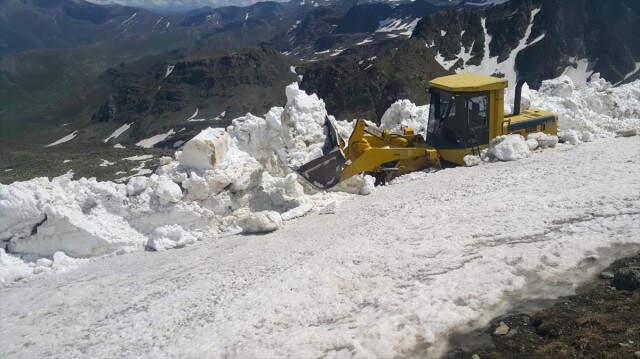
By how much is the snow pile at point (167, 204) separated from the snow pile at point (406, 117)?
4101 mm

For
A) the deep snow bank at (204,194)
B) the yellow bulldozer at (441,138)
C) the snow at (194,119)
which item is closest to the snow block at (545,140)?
the deep snow bank at (204,194)

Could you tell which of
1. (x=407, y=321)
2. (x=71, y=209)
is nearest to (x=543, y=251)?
(x=407, y=321)

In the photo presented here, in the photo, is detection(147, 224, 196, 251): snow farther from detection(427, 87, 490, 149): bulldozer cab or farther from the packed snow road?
detection(427, 87, 490, 149): bulldozer cab

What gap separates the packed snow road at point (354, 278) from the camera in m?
7.15

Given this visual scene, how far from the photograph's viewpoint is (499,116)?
13320 mm

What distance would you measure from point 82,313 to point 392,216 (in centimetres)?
550

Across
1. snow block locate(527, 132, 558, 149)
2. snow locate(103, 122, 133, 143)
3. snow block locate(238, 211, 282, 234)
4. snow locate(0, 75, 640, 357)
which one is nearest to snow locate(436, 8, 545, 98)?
snow locate(103, 122, 133, 143)

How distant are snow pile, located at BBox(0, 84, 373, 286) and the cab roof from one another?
2.85 m

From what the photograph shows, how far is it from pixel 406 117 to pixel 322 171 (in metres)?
5.46

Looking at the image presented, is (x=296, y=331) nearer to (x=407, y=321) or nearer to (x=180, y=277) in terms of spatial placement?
(x=407, y=321)

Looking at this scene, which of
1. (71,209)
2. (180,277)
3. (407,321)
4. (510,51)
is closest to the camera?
(407,321)

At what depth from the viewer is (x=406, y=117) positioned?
1762 cm

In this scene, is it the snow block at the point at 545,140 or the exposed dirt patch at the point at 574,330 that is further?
the snow block at the point at 545,140

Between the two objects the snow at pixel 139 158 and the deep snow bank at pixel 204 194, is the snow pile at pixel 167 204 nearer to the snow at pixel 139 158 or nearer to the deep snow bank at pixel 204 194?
the deep snow bank at pixel 204 194
